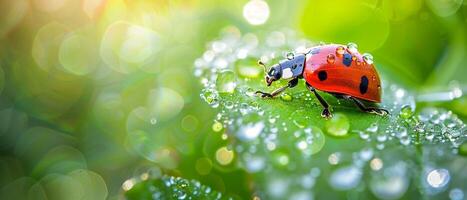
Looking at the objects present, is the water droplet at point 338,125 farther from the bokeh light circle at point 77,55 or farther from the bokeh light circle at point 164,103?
the bokeh light circle at point 77,55

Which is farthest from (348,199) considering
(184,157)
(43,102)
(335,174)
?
(43,102)

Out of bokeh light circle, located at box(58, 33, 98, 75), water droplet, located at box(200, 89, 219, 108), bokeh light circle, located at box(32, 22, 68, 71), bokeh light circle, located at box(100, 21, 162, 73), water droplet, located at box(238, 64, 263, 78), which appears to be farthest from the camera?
bokeh light circle, located at box(32, 22, 68, 71)

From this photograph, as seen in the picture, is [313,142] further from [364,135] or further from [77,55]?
[77,55]

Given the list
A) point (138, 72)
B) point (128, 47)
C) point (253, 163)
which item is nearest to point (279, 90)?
point (253, 163)

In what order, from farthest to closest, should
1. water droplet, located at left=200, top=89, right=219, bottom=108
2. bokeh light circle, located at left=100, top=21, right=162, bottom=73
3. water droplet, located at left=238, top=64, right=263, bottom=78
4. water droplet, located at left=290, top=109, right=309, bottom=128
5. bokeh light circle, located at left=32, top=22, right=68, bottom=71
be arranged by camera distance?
1. bokeh light circle, located at left=32, top=22, right=68, bottom=71
2. bokeh light circle, located at left=100, top=21, right=162, bottom=73
3. water droplet, located at left=238, top=64, right=263, bottom=78
4. water droplet, located at left=200, top=89, right=219, bottom=108
5. water droplet, located at left=290, top=109, right=309, bottom=128

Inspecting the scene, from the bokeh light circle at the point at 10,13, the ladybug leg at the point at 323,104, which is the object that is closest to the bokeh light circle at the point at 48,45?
the bokeh light circle at the point at 10,13

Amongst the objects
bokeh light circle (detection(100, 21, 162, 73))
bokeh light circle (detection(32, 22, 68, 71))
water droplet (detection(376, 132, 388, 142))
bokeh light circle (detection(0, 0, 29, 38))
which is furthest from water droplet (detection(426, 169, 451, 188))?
bokeh light circle (detection(0, 0, 29, 38))

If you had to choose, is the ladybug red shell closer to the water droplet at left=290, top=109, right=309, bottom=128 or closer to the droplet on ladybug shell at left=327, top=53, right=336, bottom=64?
the droplet on ladybug shell at left=327, top=53, right=336, bottom=64
